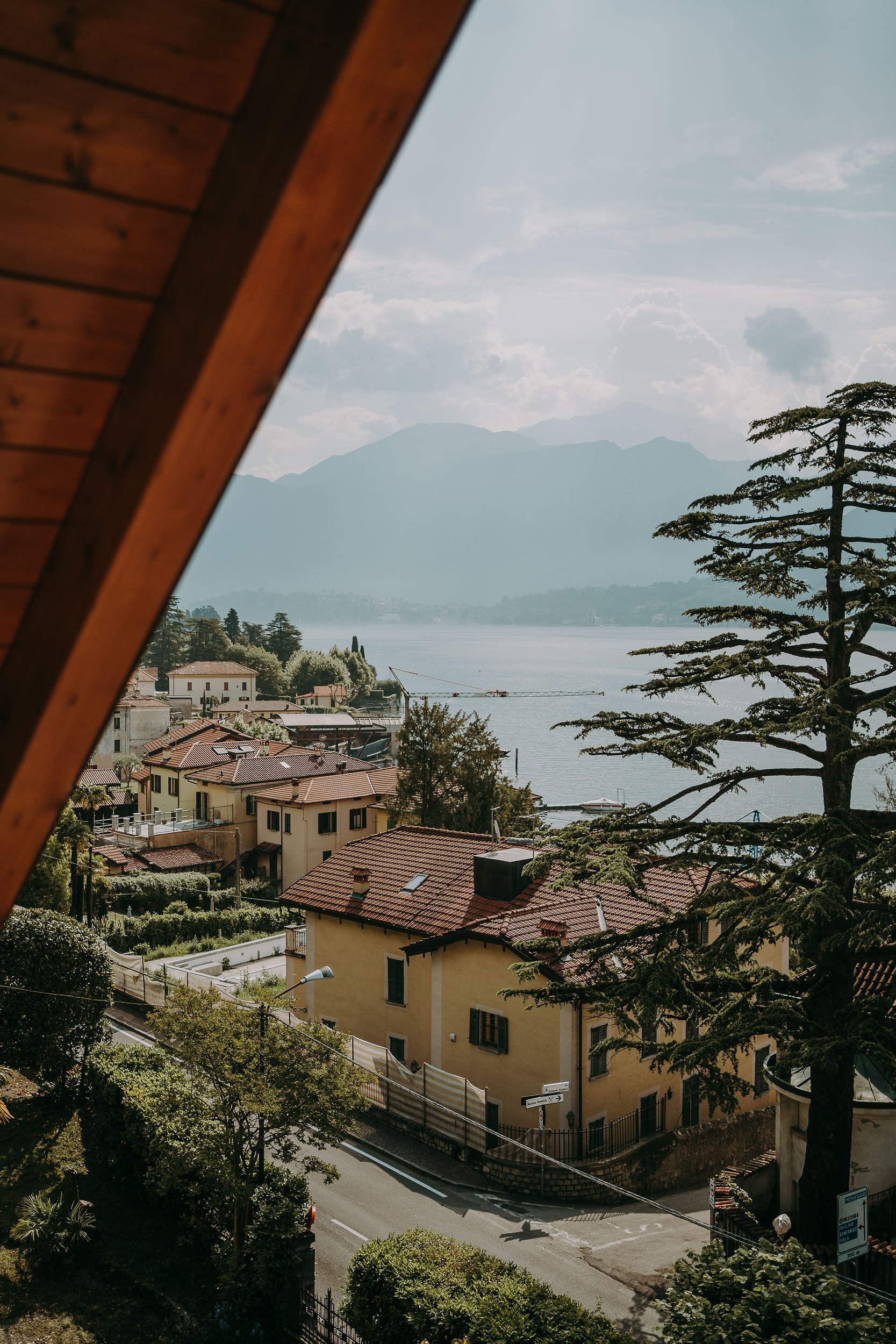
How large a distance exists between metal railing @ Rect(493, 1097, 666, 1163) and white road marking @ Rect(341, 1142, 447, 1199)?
184 centimetres

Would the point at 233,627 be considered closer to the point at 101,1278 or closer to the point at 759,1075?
the point at 759,1075

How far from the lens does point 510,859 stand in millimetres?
21391

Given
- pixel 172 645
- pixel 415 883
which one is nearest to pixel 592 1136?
pixel 415 883

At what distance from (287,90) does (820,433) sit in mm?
12584

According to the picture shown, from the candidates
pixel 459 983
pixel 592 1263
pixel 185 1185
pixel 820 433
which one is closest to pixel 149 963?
pixel 459 983

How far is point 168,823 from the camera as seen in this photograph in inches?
1857

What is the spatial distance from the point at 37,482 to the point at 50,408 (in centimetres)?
13

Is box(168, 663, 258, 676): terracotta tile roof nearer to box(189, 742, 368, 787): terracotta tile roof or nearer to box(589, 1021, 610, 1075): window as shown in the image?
box(189, 742, 368, 787): terracotta tile roof

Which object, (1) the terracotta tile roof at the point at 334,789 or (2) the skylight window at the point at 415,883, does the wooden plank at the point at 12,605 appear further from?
(1) the terracotta tile roof at the point at 334,789

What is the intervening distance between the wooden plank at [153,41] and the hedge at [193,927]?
34.3 meters

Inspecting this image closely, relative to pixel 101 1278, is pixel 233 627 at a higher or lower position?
higher

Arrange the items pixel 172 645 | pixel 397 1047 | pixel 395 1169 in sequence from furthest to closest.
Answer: pixel 172 645
pixel 397 1047
pixel 395 1169

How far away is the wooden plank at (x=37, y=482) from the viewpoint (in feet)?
4.69

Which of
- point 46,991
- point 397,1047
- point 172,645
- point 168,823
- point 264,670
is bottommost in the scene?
point 397,1047
